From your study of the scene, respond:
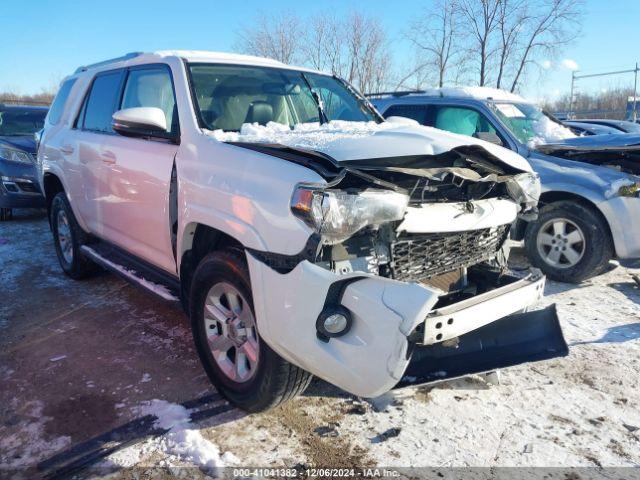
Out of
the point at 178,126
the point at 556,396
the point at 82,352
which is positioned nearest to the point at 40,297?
the point at 82,352

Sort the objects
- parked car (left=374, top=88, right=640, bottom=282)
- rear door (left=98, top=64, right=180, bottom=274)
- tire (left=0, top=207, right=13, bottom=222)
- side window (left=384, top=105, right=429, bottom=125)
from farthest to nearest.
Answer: tire (left=0, top=207, right=13, bottom=222) < side window (left=384, top=105, right=429, bottom=125) < parked car (left=374, top=88, right=640, bottom=282) < rear door (left=98, top=64, right=180, bottom=274)

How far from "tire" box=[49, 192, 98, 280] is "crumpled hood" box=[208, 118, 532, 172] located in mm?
2649

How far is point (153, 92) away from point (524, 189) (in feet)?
8.68

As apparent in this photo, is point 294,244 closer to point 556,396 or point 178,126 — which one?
point 178,126

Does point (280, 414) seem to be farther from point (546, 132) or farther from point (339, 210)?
point (546, 132)

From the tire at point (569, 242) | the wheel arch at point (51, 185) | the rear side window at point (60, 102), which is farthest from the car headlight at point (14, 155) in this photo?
the tire at point (569, 242)

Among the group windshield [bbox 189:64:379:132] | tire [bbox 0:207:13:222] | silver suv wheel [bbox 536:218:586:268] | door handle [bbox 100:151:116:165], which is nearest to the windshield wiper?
windshield [bbox 189:64:379:132]

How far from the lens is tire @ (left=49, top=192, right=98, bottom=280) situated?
504 centimetres

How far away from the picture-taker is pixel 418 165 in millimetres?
2625

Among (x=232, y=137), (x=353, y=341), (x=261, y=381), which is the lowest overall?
(x=261, y=381)

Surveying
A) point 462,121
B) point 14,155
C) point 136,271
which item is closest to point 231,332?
point 136,271

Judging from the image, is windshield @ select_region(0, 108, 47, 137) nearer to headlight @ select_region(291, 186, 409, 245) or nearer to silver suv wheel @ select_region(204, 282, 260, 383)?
silver suv wheel @ select_region(204, 282, 260, 383)

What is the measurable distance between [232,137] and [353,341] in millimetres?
1460

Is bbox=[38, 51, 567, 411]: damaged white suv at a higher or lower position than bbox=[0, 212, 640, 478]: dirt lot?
higher
